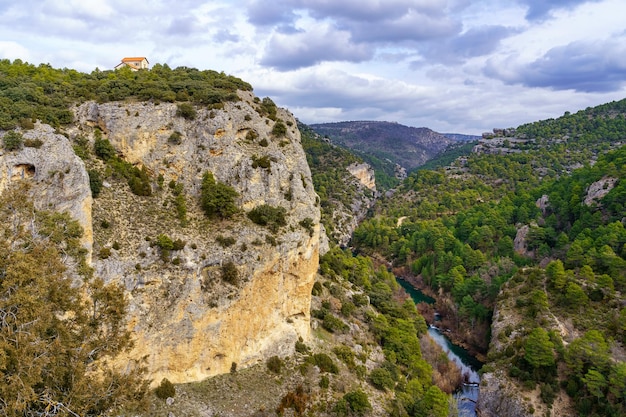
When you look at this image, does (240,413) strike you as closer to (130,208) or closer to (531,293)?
(130,208)

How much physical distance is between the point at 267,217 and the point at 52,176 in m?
16.6

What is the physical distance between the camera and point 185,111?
130ft

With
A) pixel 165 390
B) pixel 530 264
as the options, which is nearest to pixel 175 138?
pixel 165 390

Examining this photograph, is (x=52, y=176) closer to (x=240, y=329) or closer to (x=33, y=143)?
(x=33, y=143)

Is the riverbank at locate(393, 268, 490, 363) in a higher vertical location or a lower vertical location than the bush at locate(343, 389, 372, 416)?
lower

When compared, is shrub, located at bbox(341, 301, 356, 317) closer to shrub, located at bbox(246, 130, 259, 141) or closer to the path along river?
the path along river

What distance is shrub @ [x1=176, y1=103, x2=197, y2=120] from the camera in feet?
130

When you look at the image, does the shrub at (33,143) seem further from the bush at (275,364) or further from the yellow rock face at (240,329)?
the bush at (275,364)

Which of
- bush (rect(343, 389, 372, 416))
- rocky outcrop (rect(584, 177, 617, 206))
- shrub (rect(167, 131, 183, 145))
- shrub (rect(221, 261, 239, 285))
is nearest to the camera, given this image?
shrub (rect(221, 261, 239, 285))

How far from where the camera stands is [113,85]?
138 feet

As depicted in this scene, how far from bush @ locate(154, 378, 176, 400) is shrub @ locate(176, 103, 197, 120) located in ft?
79.7

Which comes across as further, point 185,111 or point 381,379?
point 185,111

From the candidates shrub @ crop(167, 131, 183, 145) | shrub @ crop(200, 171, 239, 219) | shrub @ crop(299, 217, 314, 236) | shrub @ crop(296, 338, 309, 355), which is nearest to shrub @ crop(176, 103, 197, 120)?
shrub @ crop(167, 131, 183, 145)

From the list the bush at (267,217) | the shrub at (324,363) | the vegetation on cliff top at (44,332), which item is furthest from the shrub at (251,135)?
Result: the vegetation on cliff top at (44,332)
